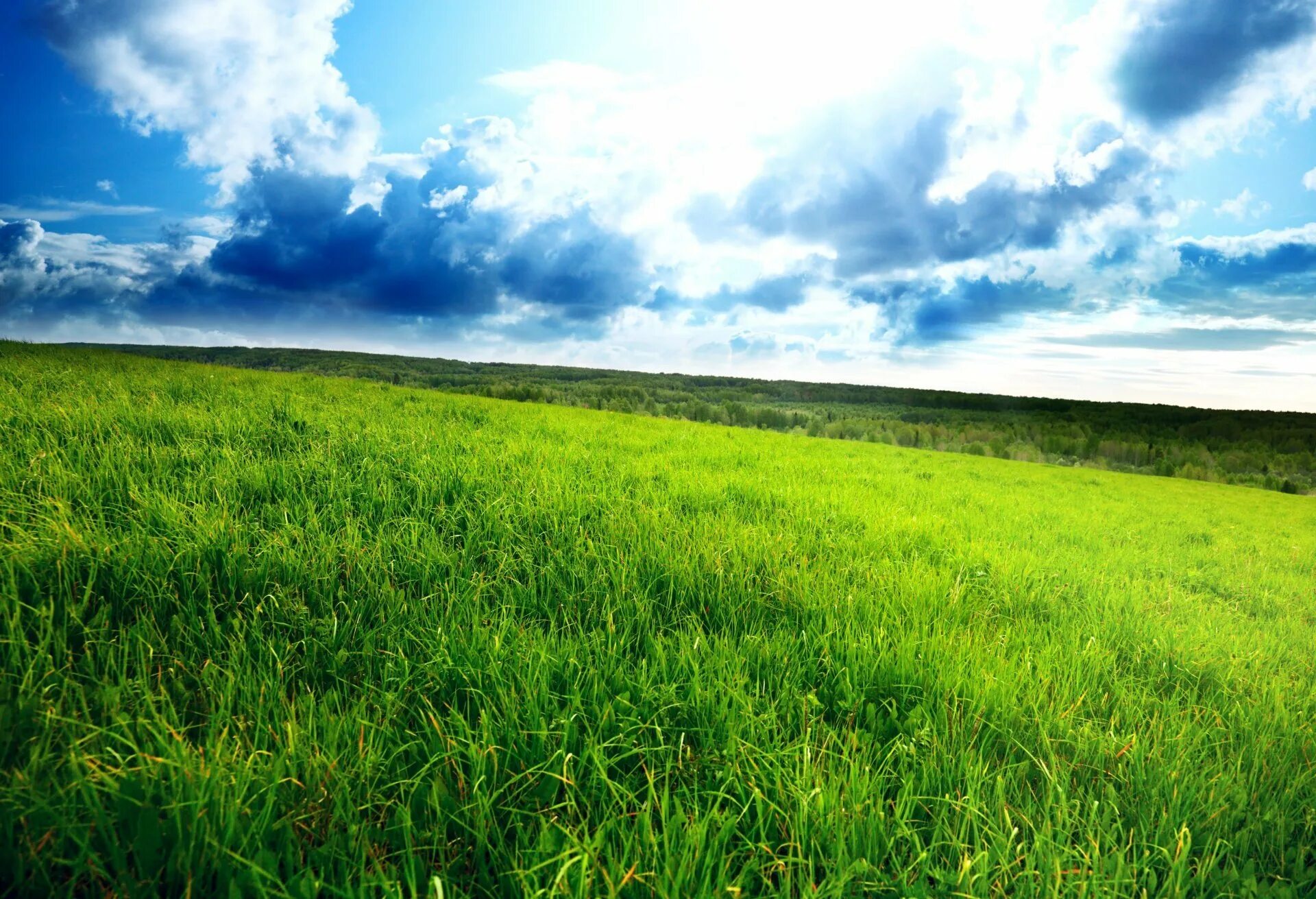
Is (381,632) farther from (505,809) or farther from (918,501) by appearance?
(918,501)

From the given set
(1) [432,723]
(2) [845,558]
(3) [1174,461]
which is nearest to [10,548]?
(1) [432,723]

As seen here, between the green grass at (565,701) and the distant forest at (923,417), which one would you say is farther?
the distant forest at (923,417)

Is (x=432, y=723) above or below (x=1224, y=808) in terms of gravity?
above

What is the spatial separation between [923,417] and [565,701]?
87.5 meters

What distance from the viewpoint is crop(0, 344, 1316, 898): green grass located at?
132 centimetres

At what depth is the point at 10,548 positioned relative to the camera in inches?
93.5

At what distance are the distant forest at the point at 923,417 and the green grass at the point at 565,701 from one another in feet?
110

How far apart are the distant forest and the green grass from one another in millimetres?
33458

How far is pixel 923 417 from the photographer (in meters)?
80.3

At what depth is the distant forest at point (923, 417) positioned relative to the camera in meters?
51.7

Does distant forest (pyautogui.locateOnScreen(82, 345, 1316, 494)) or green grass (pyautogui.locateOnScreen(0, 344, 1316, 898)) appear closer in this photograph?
green grass (pyautogui.locateOnScreen(0, 344, 1316, 898))

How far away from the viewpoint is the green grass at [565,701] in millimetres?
1319

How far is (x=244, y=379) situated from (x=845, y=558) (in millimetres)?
11379

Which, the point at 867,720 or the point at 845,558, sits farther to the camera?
the point at 845,558
